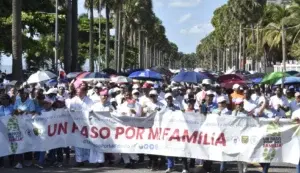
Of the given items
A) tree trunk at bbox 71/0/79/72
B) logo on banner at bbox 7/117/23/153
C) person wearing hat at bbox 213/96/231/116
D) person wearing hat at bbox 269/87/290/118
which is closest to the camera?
person wearing hat at bbox 213/96/231/116

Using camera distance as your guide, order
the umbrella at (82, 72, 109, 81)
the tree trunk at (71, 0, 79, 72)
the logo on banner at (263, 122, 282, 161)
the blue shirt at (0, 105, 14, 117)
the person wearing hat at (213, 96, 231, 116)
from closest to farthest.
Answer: the logo on banner at (263, 122, 282, 161) → the person wearing hat at (213, 96, 231, 116) → the blue shirt at (0, 105, 14, 117) → the umbrella at (82, 72, 109, 81) → the tree trunk at (71, 0, 79, 72)

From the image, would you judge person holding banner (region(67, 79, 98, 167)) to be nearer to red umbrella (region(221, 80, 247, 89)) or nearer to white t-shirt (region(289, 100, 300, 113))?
white t-shirt (region(289, 100, 300, 113))

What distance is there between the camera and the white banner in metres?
12.3

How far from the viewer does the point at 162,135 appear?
1315 cm

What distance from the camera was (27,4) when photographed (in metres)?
40.5

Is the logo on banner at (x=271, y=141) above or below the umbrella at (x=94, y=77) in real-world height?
below

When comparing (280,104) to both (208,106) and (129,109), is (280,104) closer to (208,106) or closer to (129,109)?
(208,106)

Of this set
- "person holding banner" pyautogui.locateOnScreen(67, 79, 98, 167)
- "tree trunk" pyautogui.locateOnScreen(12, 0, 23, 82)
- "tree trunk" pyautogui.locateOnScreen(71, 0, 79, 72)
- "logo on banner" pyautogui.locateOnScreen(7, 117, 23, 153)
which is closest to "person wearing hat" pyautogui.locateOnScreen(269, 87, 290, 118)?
"person holding banner" pyautogui.locateOnScreen(67, 79, 98, 167)

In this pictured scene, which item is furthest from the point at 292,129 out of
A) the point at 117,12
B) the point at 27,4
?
the point at 117,12

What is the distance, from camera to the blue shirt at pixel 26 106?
13613 mm

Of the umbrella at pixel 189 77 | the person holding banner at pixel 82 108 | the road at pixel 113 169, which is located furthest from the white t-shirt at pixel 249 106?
the umbrella at pixel 189 77

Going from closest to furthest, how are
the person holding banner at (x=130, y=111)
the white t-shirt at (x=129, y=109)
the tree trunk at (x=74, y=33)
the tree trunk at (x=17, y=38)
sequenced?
the person holding banner at (x=130, y=111)
the white t-shirt at (x=129, y=109)
the tree trunk at (x=17, y=38)
the tree trunk at (x=74, y=33)

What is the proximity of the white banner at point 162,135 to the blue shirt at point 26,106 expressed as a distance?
0.26 metres

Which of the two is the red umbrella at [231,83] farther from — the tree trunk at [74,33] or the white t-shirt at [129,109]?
the tree trunk at [74,33]
